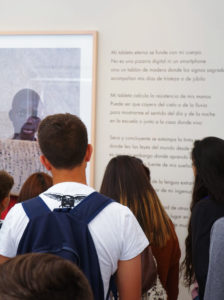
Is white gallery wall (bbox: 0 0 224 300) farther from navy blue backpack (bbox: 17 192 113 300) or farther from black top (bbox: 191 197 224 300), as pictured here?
navy blue backpack (bbox: 17 192 113 300)

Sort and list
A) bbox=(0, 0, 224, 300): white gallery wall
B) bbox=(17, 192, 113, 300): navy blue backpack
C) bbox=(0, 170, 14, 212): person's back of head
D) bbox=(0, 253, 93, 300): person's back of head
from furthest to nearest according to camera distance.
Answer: bbox=(0, 0, 224, 300): white gallery wall → bbox=(0, 170, 14, 212): person's back of head → bbox=(17, 192, 113, 300): navy blue backpack → bbox=(0, 253, 93, 300): person's back of head

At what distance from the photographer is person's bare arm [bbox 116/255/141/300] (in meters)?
1.26

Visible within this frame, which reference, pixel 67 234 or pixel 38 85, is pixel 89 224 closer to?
pixel 67 234

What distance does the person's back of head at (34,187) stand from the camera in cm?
204

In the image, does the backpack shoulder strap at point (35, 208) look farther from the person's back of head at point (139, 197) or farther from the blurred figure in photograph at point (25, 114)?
the blurred figure in photograph at point (25, 114)

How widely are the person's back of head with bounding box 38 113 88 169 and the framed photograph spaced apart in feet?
4.16

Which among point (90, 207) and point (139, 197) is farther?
point (139, 197)

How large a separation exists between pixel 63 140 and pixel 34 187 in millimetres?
855

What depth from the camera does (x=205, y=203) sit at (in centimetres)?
161

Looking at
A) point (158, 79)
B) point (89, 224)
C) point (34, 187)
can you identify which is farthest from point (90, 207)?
point (158, 79)

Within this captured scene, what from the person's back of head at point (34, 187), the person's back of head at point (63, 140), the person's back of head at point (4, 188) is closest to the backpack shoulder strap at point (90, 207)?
the person's back of head at point (63, 140)

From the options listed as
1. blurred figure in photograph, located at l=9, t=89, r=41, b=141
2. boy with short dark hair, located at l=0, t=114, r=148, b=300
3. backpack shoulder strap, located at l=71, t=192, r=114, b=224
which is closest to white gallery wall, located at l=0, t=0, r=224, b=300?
blurred figure in photograph, located at l=9, t=89, r=41, b=141

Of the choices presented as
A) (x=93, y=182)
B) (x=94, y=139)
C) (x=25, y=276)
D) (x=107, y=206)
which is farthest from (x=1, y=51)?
(x=25, y=276)

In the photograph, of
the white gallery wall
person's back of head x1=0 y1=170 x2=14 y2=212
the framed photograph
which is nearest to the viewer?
person's back of head x1=0 y1=170 x2=14 y2=212
